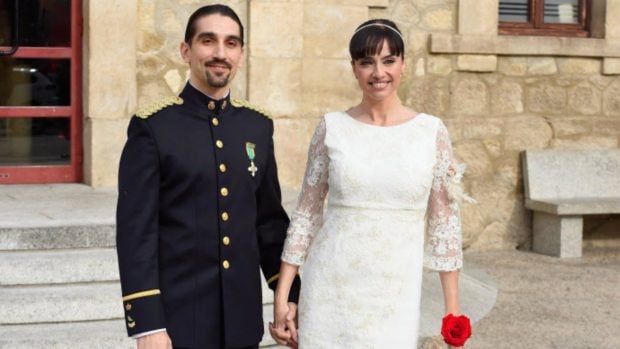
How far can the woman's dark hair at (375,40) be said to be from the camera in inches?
119

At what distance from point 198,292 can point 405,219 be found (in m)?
0.57

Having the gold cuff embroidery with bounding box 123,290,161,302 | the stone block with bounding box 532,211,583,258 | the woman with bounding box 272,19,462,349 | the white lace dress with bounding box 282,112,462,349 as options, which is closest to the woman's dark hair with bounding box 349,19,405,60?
the woman with bounding box 272,19,462,349

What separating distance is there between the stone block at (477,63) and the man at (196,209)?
15.7 feet

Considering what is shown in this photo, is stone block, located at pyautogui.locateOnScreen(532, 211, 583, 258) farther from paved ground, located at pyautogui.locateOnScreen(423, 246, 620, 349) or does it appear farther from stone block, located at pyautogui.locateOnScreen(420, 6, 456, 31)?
stone block, located at pyautogui.locateOnScreen(420, 6, 456, 31)

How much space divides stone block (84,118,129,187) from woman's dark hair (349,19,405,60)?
3927 mm

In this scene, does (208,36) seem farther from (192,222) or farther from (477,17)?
(477,17)

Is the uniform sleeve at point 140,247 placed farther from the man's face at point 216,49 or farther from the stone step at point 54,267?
the stone step at point 54,267

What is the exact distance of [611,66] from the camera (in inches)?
318

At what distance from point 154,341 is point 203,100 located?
63 centimetres

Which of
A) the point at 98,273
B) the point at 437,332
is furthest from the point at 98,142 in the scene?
the point at 437,332

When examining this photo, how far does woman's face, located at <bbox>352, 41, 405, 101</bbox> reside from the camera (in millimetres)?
3002

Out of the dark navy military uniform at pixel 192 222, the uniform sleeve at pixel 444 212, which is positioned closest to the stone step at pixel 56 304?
the dark navy military uniform at pixel 192 222

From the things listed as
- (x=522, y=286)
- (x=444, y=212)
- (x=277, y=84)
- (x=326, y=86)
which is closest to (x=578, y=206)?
(x=522, y=286)

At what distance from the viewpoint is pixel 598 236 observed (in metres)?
8.08
